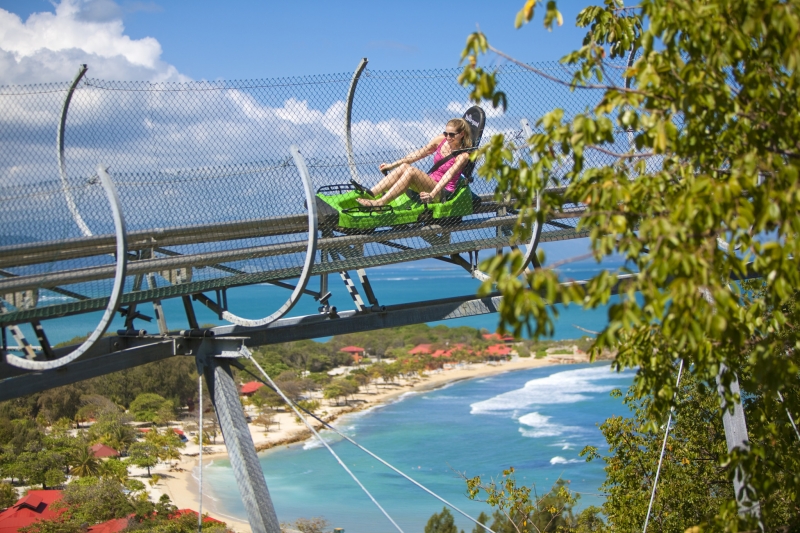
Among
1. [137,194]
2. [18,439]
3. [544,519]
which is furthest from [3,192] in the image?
[18,439]

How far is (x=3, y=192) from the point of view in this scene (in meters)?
4.42

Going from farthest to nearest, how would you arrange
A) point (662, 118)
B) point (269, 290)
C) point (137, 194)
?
point (269, 290) → point (137, 194) → point (662, 118)

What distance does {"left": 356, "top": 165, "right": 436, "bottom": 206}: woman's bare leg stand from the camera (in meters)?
6.06

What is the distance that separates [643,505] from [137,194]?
6.67m

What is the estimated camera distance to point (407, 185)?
620 cm

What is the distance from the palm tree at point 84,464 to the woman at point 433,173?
78.3ft

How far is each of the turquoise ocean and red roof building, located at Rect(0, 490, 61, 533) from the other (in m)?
4.43

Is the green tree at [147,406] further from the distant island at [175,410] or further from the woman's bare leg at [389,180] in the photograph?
the woman's bare leg at [389,180]

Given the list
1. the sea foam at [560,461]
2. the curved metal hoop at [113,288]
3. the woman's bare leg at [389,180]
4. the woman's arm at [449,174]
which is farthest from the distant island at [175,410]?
the sea foam at [560,461]

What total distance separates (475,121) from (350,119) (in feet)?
3.62

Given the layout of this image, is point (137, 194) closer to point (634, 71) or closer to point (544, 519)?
point (634, 71)

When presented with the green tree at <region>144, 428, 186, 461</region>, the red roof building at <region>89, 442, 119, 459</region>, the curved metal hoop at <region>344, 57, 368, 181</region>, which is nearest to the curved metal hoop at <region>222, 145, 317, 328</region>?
the curved metal hoop at <region>344, 57, 368, 181</region>

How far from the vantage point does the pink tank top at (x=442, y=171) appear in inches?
251

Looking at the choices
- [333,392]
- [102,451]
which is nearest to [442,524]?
[102,451]
